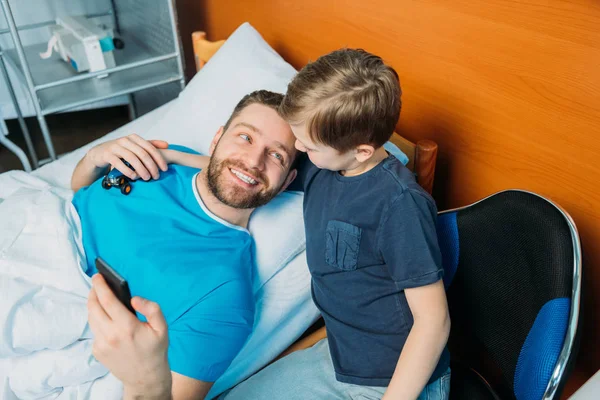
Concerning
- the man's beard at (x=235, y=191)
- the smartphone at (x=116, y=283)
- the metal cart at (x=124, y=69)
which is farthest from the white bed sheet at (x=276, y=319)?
the metal cart at (x=124, y=69)

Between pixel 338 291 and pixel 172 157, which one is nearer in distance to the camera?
pixel 338 291

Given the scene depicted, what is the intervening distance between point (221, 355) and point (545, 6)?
938 millimetres

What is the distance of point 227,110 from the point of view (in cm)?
154

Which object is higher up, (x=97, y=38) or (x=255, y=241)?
(x=97, y=38)

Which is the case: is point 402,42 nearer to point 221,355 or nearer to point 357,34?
point 357,34

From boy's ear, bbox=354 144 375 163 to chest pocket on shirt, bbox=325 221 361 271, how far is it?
5.3 inches

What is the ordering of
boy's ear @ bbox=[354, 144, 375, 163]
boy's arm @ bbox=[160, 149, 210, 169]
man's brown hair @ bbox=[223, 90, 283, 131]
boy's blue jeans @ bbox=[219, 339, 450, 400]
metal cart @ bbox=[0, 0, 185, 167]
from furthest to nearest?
metal cart @ bbox=[0, 0, 185, 167] → boy's arm @ bbox=[160, 149, 210, 169] → man's brown hair @ bbox=[223, 90, 283, 131] → boy's blue jeans @ bbox=[219, 339, 450, 400] → boy's ear @ bbox=[354, 144, 375, 163]

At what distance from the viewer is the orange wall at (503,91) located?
910 mm

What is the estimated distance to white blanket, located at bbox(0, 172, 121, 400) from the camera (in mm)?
1020

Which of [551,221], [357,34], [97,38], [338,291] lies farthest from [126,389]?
[97,38]

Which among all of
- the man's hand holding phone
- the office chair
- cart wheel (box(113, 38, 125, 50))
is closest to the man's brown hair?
the office chair

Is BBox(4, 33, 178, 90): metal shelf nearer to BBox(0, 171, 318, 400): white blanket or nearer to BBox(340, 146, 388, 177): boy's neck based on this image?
BBox(0, 171, 318, 400): white blanket

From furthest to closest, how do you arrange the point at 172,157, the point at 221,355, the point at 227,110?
the point at 227,110
the point at 172,157
the point at 221,355

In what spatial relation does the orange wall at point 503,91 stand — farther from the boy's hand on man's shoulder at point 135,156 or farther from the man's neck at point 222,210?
the boy's hand on man's shoulder at point 135,156
